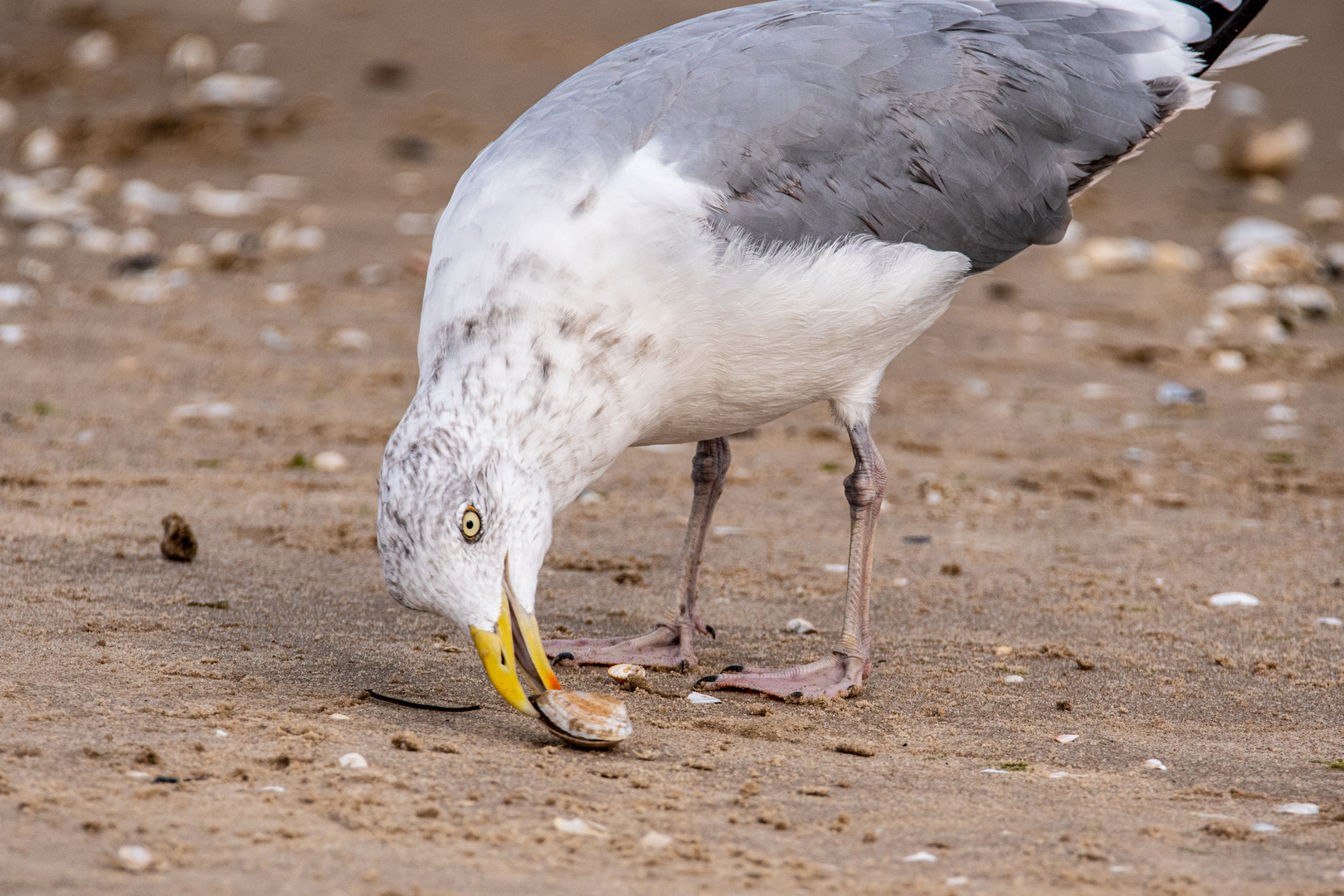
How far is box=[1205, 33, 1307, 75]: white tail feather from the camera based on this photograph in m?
5.19

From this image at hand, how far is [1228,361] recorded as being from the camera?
27.3 feet

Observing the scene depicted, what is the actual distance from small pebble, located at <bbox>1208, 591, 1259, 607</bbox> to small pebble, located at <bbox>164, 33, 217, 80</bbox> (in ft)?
34.2

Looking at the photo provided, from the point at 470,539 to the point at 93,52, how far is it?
1136cm

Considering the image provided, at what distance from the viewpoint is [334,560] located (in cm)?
520

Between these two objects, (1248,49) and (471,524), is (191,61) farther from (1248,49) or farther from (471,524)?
(471,524)

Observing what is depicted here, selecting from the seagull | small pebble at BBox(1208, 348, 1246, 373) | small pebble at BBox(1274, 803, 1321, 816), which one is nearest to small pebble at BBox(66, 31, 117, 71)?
small pebble at BBox(1208, 348, 1246, 373)

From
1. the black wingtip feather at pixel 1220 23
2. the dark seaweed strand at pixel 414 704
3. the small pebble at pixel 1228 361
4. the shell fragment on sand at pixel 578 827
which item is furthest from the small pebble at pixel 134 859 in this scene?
the small pebble at pixel 1228 361

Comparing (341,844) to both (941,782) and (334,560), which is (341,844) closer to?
(941,782)

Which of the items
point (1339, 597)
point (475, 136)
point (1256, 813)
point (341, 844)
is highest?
point (475, 136)

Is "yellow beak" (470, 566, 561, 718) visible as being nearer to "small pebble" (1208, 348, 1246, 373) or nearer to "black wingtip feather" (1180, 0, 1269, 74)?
"black wingtip feather" (1180, 0, 1269, 74)

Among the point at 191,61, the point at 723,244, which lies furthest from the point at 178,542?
the point at 191,61

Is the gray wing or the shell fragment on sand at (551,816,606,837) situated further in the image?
the gray wing

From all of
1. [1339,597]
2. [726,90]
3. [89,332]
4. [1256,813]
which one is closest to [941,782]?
[1256,813]

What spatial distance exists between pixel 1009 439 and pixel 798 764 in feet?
12.9
